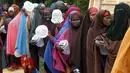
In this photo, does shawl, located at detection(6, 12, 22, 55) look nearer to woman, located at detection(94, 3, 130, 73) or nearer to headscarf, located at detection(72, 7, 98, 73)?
headscarf, located at detection(72, 7, 98, 73)

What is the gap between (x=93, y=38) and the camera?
4.08 metres

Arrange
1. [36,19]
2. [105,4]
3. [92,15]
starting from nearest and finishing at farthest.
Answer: [92,15] → [36,19] → [105,4]

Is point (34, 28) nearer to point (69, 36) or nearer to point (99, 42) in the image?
point (69, 36)

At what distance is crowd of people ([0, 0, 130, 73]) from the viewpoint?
351 cm

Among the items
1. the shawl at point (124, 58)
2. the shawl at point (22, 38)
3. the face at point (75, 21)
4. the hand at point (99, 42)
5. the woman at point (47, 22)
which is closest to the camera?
the shawl at point (124, 58)

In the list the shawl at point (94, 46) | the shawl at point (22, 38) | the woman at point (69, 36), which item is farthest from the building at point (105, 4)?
the shawl at point (94, 46)

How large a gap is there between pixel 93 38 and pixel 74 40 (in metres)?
0.58

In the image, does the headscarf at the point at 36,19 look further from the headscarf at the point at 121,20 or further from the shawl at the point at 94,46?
the headscarf at the point at 121,20

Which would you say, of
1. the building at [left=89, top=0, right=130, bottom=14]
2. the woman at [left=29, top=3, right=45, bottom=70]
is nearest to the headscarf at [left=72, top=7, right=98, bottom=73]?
the woman at [left=29, top=3, right=45, bottom=70]

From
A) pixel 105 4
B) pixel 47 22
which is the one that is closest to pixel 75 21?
pixel 47 22

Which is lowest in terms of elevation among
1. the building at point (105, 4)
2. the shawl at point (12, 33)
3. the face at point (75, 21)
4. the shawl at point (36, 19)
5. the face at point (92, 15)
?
the shawl at point (12, 33)

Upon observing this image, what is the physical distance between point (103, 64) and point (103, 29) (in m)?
0.42

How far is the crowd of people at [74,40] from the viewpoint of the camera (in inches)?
138

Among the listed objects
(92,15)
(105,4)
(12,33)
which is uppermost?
(92,15)
